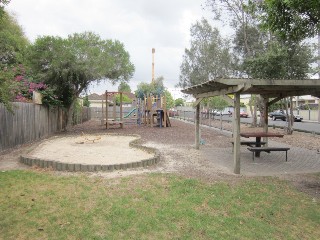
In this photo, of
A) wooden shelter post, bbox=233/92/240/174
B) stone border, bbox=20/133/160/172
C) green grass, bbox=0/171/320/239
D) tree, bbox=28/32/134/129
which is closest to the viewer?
green grass, bbox=0/171/320/239

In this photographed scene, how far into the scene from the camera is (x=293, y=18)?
6.43m

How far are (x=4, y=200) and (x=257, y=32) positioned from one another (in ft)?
67.6

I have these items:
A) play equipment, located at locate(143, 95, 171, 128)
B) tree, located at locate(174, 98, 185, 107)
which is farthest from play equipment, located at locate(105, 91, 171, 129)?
tree, located at locate(174, 98, 185, 107)

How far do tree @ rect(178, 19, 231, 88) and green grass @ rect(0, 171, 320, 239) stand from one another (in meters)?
25.3

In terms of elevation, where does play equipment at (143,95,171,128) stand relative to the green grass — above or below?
above

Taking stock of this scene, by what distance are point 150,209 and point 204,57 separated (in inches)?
1237

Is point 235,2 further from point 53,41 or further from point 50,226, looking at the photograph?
point 50,226

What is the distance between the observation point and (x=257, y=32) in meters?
A: 21.6

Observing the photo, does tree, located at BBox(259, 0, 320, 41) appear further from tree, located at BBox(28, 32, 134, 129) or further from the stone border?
tree, located at BBox(28, 32, 134, 129)

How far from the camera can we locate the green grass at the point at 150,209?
13.8ft

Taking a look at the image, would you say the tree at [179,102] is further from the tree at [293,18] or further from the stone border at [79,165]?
the tree at [293,18]

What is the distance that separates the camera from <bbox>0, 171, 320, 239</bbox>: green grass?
4207 millimetres

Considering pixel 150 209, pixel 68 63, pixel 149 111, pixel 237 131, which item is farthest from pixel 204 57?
pixel 150 209

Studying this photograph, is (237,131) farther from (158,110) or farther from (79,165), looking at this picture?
(158,110)
